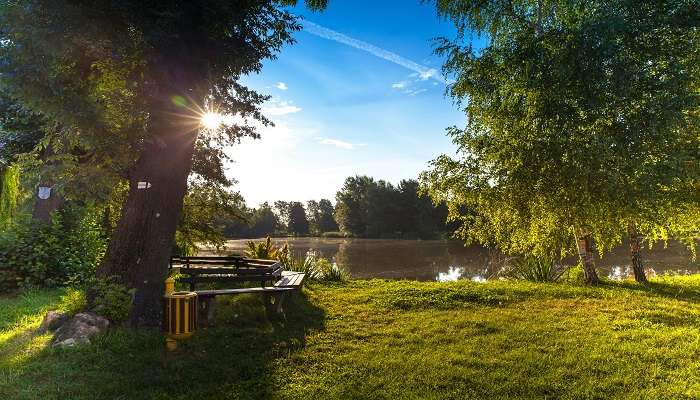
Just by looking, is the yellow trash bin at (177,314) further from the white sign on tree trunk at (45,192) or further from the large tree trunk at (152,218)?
the white sign on tree trunk at (45,192)

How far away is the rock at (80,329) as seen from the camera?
5.39m

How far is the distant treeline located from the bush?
4416 cm

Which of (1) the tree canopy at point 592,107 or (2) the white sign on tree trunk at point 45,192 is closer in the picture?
(1) the tree canopy at point 592,107

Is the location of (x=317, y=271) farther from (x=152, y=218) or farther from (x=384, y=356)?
(x=384, y=356)

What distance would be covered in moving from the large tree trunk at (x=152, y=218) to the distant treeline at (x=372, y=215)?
49.6 meters

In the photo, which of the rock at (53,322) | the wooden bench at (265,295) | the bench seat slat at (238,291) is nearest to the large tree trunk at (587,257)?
the wooden bench at (265,295)

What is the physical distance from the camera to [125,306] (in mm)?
6215

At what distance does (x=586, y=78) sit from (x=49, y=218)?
14.1 meters

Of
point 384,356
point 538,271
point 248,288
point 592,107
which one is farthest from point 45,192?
point 538,271

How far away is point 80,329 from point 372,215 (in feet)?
201

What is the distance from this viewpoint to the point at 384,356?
5.58m

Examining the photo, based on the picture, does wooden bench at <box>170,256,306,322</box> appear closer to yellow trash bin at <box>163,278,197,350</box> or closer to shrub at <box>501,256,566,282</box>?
yellow trash bin at <box>163,278,197,350</box>

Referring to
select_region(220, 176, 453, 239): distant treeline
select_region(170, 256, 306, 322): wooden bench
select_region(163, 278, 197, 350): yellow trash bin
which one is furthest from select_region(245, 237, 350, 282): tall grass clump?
select_region(220, 176, 453, 239): distant treeline

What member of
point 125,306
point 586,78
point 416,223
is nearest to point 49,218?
point 125,306
